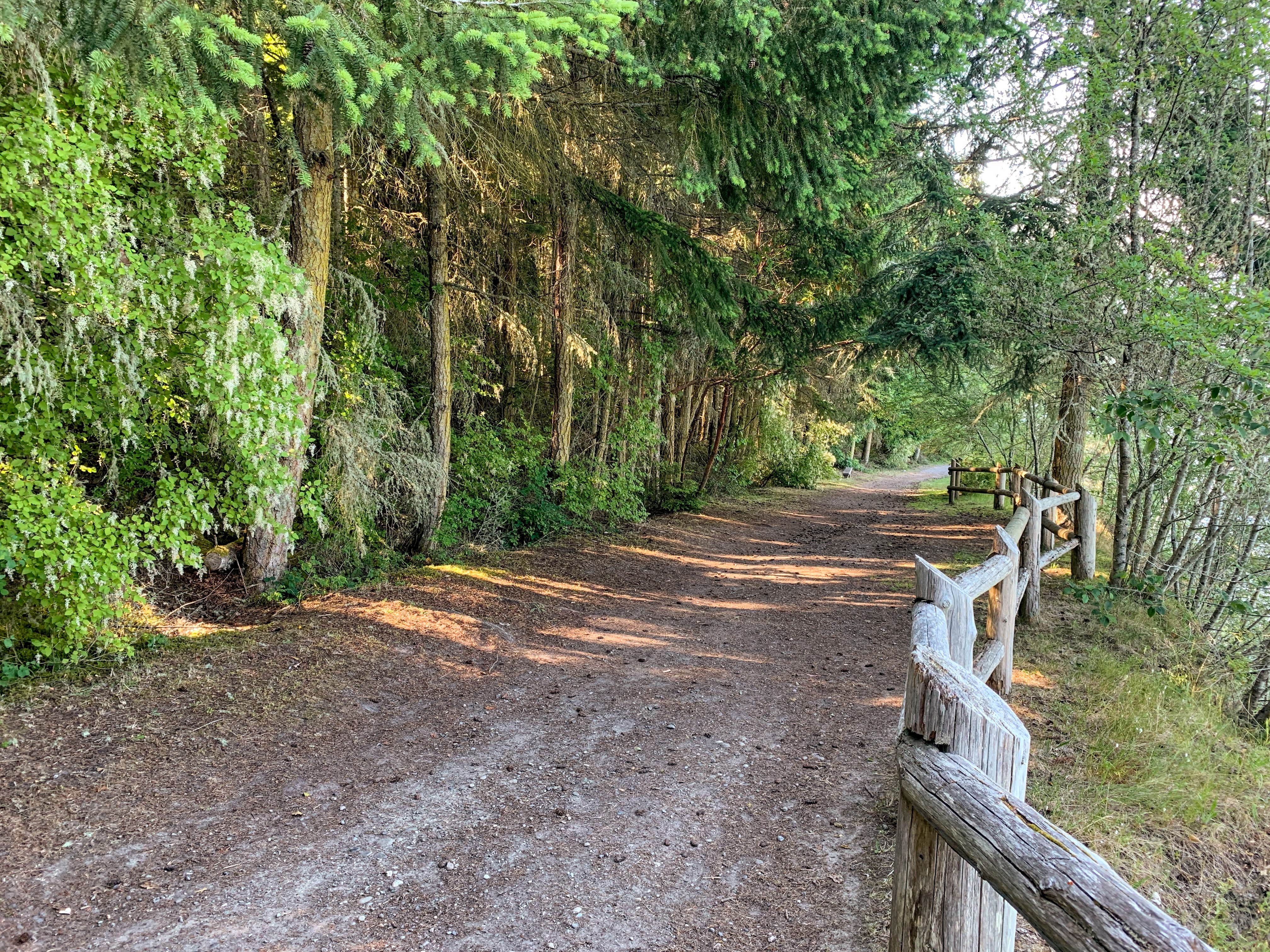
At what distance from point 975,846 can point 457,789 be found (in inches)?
135

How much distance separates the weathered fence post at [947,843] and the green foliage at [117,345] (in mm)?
4858

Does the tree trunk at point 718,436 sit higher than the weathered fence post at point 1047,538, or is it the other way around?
the tree trunk at point 718,436

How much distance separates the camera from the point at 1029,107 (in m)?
8.34

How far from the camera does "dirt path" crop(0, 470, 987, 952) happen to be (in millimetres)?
Answer: 3289

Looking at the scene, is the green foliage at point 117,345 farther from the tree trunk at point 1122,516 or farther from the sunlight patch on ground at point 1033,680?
the tree trunk at point 1122,516

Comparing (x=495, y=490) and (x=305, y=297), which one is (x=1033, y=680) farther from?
(x=495, y=490)

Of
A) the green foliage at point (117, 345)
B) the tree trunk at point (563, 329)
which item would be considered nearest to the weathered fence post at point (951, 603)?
the green foliage at point (117, 345)

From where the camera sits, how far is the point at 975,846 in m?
1.95

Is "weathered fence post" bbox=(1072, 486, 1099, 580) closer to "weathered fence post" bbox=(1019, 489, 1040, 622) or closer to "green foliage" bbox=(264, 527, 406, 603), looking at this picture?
"weathered fence post" bbox=(1019, 489, 1040, 622)

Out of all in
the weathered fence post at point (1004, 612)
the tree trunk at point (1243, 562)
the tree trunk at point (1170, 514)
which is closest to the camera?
the weathered fence post at point (1004, 612)

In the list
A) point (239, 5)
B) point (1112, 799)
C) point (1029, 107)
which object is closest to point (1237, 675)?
point (1112, 799)

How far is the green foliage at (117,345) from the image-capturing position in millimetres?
4562

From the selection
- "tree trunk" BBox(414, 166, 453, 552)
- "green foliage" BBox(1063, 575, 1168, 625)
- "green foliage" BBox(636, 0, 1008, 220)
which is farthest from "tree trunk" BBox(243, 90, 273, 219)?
"green foliage" BBox(1063, 575, 1168, 625)

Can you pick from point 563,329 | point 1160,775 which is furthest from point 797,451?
point 1160,775
